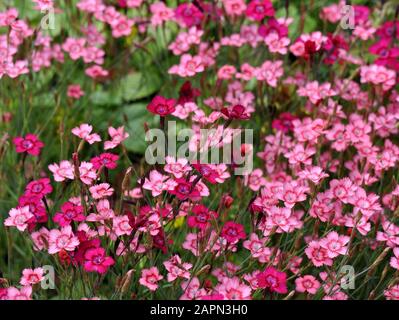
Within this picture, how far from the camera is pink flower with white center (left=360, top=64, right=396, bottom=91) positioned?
8.59ft

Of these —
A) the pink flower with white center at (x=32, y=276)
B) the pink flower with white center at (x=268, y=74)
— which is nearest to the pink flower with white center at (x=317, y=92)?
the pink flower with white center at (x=268, y=74)

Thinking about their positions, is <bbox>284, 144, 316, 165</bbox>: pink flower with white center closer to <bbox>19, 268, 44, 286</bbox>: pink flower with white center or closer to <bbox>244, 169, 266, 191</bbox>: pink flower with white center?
<bbox>244, 169, 266, 191</bbox>: pink flower with white center

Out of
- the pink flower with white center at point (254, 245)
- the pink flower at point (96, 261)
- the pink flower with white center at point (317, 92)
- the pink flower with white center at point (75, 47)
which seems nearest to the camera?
the pink flower at point (96, 261)

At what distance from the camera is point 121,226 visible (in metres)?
1.98

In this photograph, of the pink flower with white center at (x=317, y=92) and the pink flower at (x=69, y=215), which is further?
the pink flower with white center at (x=317, y=92)

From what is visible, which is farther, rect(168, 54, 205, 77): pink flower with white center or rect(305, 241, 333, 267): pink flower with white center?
rect(168, 54, 205, 77): pink flower with white center

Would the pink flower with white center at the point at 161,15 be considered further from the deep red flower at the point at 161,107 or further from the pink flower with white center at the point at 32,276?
the pink flower with white center at the point at 32,276

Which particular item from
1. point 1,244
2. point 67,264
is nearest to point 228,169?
point 67,264

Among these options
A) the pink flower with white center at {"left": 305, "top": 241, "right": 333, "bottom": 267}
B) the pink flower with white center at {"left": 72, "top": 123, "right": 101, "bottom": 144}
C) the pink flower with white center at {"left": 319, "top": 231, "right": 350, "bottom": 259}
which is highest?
the pink flower with white center at {"left": 72, "top": 123, "right": 101, "bottom": 144}

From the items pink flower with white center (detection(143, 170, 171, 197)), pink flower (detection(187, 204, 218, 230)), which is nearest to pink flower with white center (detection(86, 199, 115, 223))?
pink flower with white center (detection(143, 170, 171, 197))

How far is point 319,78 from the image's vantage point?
120 inches

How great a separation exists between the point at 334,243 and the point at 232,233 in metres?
0.29

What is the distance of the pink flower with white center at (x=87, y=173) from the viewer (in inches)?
77.3

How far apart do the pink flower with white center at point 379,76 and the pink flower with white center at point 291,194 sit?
685mm
